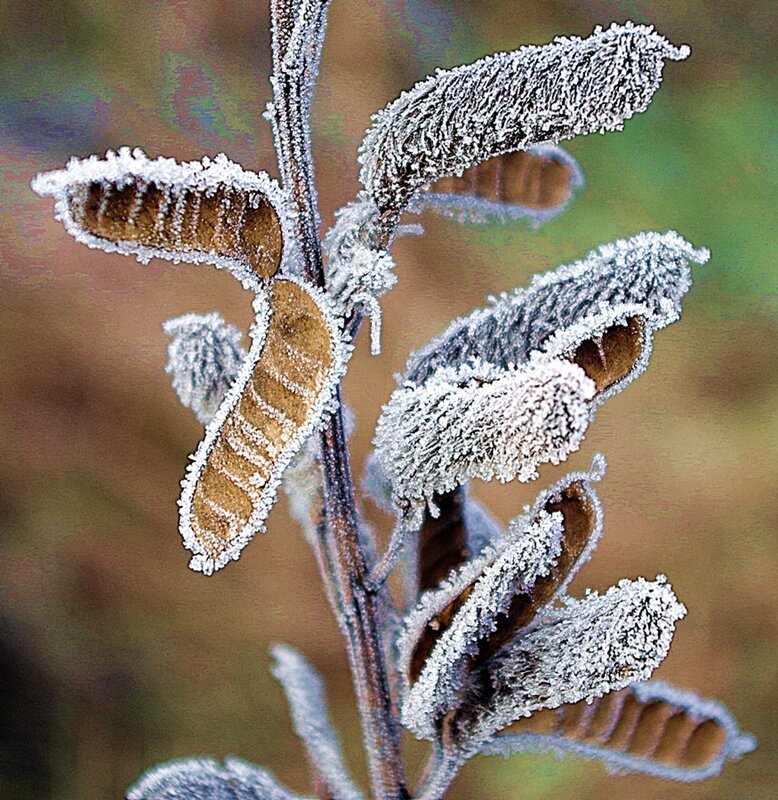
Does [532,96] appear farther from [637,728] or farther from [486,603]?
[637,728]

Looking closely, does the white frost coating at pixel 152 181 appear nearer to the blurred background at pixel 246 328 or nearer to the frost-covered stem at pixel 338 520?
the frost-covered stem at pixel 338 520

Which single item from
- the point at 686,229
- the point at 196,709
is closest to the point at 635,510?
the point at 686,229

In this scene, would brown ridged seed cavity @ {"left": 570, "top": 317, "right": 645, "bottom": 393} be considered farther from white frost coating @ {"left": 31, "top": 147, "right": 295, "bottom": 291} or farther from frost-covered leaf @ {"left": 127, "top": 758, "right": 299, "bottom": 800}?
frost-covered leaf @ {"left": 127, "top": 758, "right": 299, "bottom": 800}

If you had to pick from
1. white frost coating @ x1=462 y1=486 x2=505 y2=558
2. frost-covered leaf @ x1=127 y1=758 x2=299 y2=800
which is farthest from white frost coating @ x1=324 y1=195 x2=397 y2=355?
frost-covered leaf @ x1=127 y1=758 x2=299 y2=800

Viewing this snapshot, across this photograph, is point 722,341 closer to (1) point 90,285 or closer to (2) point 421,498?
(1) point 90,285

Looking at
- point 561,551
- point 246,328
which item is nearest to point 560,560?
point 561,551
